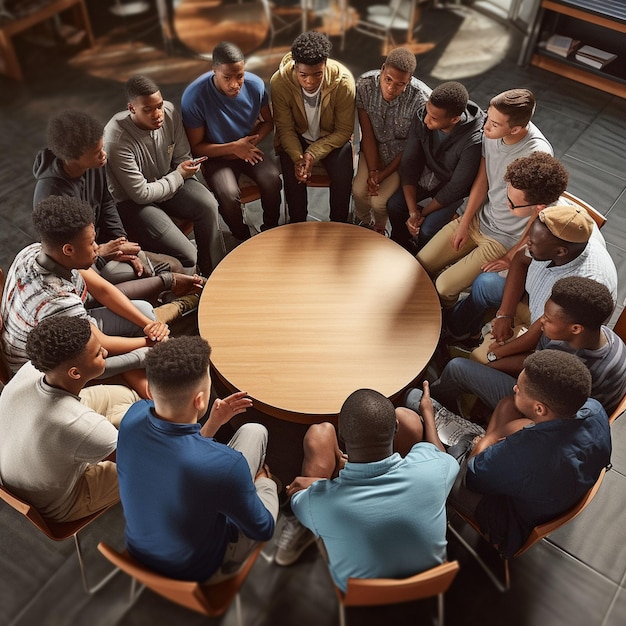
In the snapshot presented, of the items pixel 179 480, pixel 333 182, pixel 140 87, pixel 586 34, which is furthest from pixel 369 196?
pixel 586 34

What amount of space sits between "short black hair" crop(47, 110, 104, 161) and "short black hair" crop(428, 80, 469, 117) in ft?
5.35

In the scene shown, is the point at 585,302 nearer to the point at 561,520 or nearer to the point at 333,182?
the point at 561,520

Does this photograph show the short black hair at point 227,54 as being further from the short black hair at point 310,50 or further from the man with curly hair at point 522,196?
the man with curly hair at point 522,196

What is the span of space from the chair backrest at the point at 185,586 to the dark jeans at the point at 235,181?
2023 mm

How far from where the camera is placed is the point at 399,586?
1.70 m

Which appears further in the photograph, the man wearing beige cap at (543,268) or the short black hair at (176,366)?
the man wearing beige cap at (543,268)

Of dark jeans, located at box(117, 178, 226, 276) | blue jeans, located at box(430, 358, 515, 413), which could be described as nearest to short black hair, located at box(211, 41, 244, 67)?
dark jeans, located at box(117, 178, 226, 276)

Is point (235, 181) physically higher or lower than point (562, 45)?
lower

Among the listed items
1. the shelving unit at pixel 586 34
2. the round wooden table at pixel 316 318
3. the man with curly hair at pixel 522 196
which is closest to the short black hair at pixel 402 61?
the man with curly hair at pixel 522 196

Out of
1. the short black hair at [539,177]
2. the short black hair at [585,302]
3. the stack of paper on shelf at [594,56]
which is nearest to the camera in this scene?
the short black hair at [585,302]

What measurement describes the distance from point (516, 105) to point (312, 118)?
1.16 m

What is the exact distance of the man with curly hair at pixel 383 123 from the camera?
3047mm

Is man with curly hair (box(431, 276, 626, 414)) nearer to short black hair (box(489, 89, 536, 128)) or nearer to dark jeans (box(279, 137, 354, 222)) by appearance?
short black hair (box(489, 89, 536, 128))

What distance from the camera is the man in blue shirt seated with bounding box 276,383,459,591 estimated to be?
180cm
